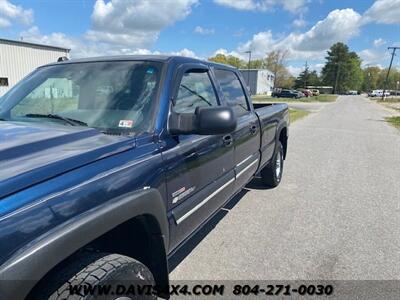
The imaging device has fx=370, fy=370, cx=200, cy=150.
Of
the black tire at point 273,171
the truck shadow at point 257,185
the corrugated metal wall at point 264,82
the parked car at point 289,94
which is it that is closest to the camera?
the black tire at point 273,171

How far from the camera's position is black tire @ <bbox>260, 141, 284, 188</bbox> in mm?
5824

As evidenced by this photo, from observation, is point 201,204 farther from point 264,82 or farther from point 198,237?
point 264,82

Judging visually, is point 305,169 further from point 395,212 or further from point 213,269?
point 213,269

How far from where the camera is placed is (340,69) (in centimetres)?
11712

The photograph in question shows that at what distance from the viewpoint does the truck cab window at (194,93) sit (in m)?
2.94

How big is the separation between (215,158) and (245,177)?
1150 mm

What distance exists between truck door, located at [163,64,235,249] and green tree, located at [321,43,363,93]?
124 metres

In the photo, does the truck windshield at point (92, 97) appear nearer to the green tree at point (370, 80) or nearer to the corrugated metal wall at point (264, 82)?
the corrugated metal wall at point (264, 82)

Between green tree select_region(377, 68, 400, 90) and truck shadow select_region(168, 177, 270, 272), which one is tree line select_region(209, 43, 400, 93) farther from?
truck shadow select_region(168, 177, 270, 272)

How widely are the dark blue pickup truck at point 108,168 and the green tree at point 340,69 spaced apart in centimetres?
12458

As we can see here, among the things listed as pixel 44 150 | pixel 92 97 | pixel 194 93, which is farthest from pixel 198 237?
pixel 44 150

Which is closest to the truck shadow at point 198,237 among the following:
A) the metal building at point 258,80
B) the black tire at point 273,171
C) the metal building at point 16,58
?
the black tire at point 273,171

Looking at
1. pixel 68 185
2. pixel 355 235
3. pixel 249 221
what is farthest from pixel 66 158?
pixel 355 235

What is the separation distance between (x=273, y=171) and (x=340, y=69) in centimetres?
12212
